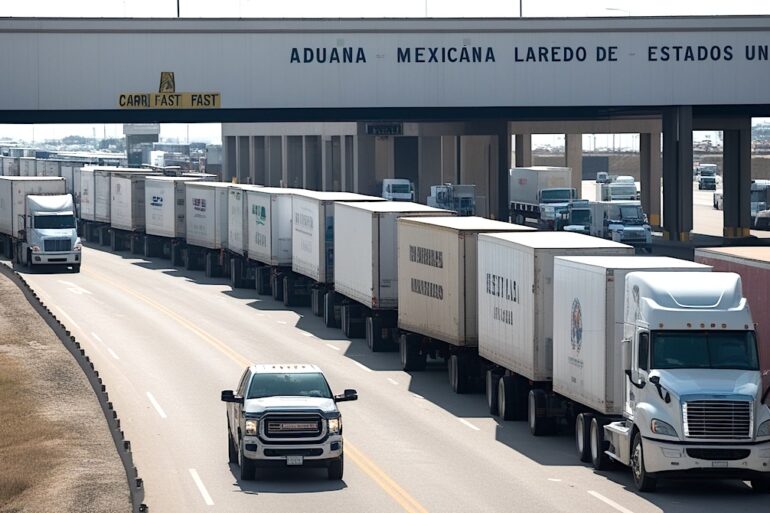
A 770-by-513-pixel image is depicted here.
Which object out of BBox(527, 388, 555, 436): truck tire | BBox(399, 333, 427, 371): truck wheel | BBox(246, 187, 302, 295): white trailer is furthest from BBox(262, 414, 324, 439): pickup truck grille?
BBox(246, 187, 302, 295): white trailer

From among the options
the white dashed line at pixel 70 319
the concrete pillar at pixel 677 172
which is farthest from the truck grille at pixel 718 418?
the concrete pillar at pixel 677 172

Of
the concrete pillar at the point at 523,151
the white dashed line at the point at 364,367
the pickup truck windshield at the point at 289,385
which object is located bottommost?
the white dashed line at the point at 364,367

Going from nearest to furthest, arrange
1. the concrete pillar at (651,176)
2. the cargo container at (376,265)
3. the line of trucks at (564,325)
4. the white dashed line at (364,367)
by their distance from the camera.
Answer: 1. the line of trucks at (564,325)
2. the white dashed line at (364,367)
3. the cargo container at (376,265)
4. the concrete pillar at (651,176)

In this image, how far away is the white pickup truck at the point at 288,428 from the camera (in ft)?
83.9

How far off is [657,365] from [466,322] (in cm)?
1174

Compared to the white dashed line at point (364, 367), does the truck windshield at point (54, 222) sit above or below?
above

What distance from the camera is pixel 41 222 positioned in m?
68.4

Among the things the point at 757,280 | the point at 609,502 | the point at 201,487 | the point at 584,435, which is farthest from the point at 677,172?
the point at 201,487

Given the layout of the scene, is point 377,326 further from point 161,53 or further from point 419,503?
point 161,53

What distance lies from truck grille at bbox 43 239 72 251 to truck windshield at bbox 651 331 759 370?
153 ft

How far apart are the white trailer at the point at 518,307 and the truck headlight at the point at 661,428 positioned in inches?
239

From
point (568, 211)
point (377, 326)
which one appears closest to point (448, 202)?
point (568, 211)

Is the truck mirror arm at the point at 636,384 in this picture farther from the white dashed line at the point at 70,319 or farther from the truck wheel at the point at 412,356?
the white dashed line at the point at 70,319

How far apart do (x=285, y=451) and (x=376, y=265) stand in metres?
18.8
